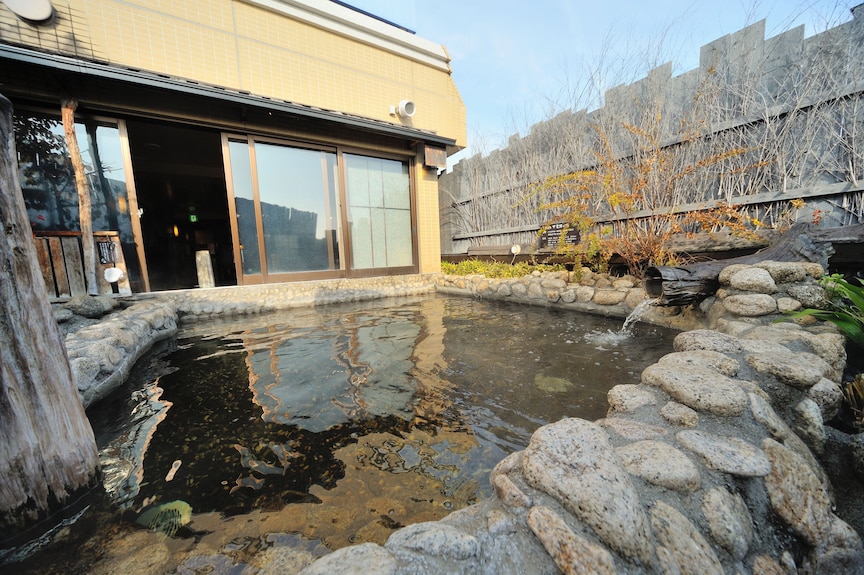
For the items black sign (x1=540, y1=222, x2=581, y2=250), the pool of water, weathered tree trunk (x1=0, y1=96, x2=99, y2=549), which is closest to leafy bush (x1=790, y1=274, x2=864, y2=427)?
the pool of water

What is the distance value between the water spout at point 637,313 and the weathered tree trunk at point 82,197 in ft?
22.6

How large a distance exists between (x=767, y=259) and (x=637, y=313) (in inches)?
48.7

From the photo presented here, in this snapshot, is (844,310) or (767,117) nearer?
(844,310)

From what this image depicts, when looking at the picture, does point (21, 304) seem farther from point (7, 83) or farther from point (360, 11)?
point (360, 11)

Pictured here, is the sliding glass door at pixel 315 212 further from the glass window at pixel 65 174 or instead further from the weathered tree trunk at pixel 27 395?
the weathered tree trunk at pixel 27 395

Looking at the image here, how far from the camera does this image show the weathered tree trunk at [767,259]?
2.94 meters

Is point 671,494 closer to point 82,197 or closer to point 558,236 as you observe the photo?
point 558,236

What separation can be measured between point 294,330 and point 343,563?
366cm

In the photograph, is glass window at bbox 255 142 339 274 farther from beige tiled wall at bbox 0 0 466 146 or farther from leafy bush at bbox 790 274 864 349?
leafy bush at bbox 790 274 864 349

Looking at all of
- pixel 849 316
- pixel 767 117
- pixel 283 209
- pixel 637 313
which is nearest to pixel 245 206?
pixel 283 209

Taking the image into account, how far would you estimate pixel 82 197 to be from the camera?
4207 millimetres

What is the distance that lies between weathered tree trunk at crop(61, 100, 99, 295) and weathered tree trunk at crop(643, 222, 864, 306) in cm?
708

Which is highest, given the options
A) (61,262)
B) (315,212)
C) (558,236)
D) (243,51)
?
(243,51)

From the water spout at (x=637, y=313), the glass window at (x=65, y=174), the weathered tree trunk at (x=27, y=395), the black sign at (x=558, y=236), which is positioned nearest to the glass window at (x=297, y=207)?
the glass window at (x=65, y=174)
